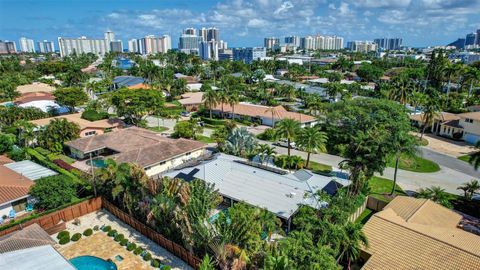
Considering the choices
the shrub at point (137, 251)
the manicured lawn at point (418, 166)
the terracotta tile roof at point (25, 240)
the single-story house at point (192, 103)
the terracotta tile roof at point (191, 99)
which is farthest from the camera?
the terracotta tile roof at point (191, 99)

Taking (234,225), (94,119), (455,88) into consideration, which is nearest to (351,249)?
(234,225)

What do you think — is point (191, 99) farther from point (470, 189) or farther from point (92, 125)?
point (470, 189)

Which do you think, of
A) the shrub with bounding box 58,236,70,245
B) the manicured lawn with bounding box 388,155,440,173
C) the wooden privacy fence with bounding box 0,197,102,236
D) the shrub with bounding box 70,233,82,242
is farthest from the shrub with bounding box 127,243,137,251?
Result: the manicured lawn with bounding box 388,155,440,173

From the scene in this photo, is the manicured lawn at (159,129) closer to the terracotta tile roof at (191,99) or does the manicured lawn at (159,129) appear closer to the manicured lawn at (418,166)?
the terracotta tile roof at (191,99)

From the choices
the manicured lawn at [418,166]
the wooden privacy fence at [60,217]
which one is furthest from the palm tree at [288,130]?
the wooden privacy fence at [60,217]

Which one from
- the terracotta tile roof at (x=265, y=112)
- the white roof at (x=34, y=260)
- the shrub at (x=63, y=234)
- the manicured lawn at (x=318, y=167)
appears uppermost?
the terracotta tile roof at (x=265, y=112)

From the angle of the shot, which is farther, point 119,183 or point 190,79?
point 190,79

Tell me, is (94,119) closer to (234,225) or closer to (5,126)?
(5,126)
